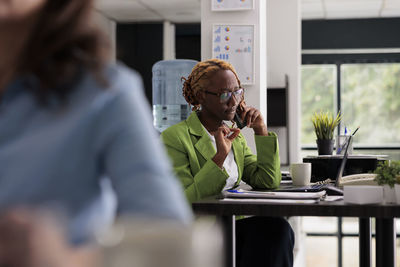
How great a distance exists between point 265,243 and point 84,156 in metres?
1.81

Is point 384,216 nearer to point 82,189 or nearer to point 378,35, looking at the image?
point 82,189

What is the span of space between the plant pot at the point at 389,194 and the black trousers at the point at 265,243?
60 cm

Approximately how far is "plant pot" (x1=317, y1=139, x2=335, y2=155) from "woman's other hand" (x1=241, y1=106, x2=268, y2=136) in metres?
1.19

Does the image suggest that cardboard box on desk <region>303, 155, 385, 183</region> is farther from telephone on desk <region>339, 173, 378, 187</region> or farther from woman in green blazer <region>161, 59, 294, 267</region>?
telephone on desk <region>339, 173, 378, 187</region>

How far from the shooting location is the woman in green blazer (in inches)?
88.0

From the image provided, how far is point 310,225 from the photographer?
25.3 ft

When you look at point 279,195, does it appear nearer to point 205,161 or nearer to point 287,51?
point 205,161

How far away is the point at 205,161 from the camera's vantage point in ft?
7.66

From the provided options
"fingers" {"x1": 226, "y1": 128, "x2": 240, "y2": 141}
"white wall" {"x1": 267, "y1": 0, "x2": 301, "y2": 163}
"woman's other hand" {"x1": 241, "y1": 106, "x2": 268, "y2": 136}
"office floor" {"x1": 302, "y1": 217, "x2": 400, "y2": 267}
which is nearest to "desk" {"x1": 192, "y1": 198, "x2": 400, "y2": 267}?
"fingers" {"x1": 226, "y1": 128, "x2": 240, "y2": 141}

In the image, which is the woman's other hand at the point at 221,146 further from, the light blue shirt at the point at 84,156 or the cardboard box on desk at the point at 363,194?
the light blue shirt at the point at 84,156

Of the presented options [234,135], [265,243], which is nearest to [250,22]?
[234,135]

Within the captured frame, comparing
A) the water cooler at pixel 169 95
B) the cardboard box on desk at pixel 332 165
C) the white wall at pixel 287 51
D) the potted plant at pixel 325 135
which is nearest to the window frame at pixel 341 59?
the white wall at pixel 287 51

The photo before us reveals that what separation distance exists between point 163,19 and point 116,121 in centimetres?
809

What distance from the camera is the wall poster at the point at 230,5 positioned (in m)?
3.82
